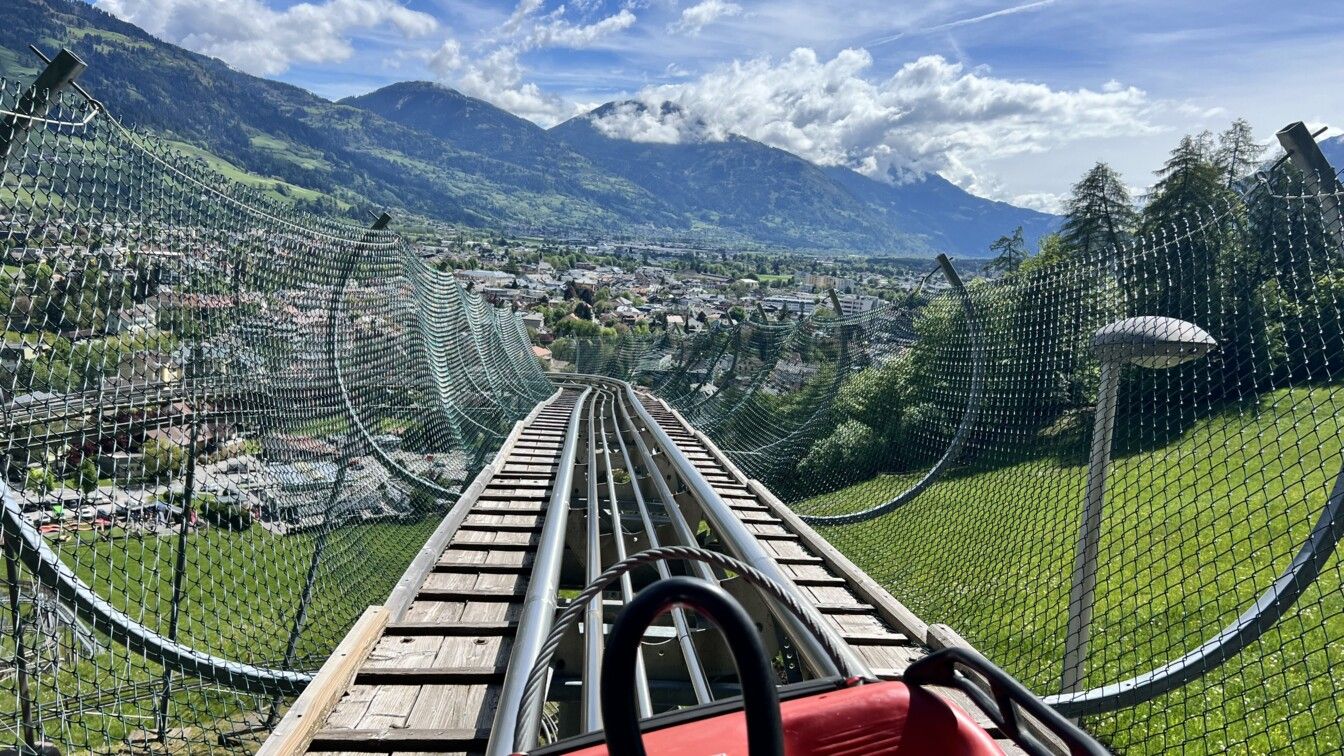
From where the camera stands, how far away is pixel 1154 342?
2580mm

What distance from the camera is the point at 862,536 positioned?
6516 mm

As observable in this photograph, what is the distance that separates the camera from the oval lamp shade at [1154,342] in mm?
2541

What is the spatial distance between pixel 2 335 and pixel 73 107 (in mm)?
614

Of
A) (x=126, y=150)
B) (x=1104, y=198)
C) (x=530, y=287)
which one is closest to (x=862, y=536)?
(x=126, y=150)

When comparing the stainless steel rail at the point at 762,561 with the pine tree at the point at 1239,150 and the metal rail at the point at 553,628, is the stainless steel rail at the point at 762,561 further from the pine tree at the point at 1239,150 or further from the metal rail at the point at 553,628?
the pine tree at the point at 1239,150

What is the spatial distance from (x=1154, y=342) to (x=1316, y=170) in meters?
0.63

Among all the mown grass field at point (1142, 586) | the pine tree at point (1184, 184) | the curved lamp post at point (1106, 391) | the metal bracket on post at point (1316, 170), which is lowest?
the mown grass field at point (1142, 586)

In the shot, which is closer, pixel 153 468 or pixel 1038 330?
pixel 153 468

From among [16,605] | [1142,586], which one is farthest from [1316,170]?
[1142,586]

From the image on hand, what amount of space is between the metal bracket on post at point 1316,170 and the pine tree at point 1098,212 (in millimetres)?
27090

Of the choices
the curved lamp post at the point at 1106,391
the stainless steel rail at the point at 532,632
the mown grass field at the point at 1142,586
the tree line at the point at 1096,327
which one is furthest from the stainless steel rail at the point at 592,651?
→ the tree line at the point at 1096,327

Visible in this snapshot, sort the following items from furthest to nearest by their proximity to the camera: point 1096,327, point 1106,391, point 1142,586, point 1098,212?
point 1098,212 → point 1142,586 → point 1096,327 → point 1106,391

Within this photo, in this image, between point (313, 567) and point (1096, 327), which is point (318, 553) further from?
point (1096, 327)

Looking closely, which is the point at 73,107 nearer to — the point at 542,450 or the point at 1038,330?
the point at 1038,330
